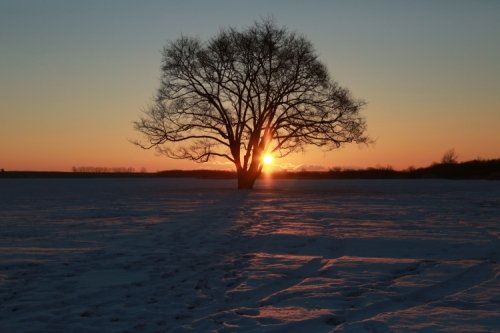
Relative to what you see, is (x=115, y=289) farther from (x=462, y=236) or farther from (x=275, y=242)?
(x=462, y=236)

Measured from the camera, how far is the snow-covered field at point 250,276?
4895 millimetres

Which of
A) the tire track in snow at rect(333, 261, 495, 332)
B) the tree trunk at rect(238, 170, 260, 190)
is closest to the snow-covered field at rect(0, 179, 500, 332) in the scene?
the tire track in snow at rect(333, 261, 495, 332)

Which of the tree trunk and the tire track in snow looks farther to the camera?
the tree trunk

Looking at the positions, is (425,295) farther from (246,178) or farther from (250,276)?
(246,178)

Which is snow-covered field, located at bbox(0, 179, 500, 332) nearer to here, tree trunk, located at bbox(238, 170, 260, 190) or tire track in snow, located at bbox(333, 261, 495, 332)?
tire track in snow, located at bbox(333, 261, 495, 332)

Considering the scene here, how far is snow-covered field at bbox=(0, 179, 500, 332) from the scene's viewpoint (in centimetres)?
489

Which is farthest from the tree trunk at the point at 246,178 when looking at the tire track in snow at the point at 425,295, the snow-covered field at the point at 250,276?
the tire track in snow at the point at 425,295

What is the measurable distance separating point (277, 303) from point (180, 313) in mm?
1086

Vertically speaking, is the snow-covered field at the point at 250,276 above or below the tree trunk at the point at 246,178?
below

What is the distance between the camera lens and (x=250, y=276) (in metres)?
6.86

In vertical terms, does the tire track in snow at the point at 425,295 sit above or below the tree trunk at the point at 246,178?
below

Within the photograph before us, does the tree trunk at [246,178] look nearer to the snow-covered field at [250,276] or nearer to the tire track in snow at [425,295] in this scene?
the snow-covered field at [250,276]

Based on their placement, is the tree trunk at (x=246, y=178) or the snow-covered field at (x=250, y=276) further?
the tree trunk at (x=246, y=178)

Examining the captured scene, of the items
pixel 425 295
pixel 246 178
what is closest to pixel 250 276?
pixel 425 295
